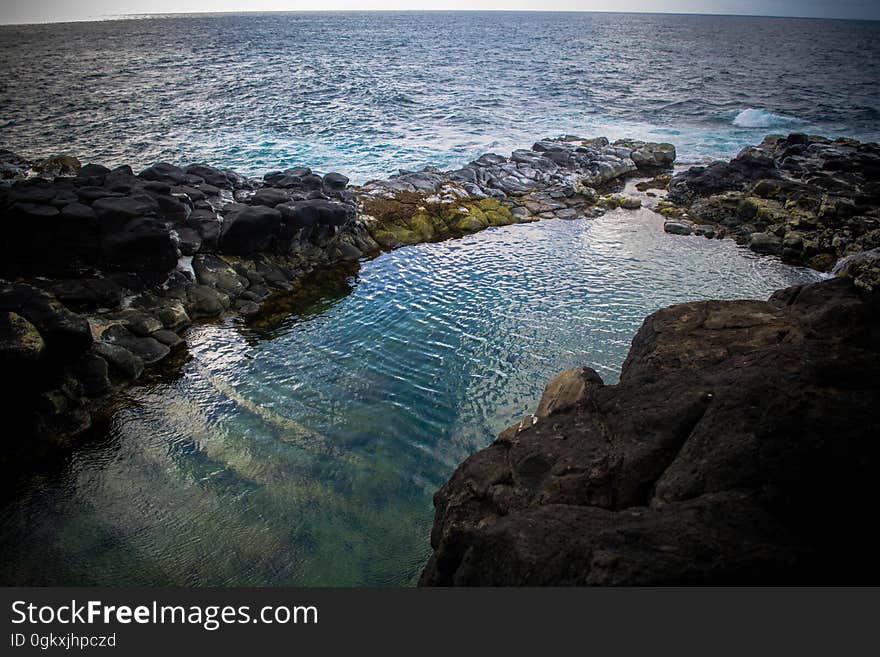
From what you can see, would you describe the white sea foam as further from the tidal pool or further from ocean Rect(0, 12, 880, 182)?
the tidal pool

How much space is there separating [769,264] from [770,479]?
21.6 m

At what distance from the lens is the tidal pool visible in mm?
9445

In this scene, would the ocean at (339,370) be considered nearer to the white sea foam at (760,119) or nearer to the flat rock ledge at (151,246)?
the flat rock ledge at (151,246)

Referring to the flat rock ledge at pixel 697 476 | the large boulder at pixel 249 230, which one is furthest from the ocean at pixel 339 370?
the flat rock ledge at pixel 697 476

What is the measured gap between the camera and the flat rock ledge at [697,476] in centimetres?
422

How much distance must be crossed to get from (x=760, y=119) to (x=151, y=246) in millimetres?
57628

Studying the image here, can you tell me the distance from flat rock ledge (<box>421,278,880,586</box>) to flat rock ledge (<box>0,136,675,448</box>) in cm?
1083

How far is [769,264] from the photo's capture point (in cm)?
2248

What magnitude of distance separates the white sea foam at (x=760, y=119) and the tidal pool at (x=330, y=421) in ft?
118

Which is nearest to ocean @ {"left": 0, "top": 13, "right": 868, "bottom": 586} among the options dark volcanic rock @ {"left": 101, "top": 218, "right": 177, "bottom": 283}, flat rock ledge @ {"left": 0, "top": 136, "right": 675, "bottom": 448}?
flat rock ledge @ {"left": 0, "top": 136, "right": 675, "bottom": 448}

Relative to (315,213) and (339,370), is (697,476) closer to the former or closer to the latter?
(339,370)

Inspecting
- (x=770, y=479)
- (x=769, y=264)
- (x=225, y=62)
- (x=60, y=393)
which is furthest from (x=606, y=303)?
(x=225, y=62)

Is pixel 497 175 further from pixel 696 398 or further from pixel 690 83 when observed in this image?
pixel 690 83

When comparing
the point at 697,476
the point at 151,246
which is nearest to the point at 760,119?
the point at 151,246
